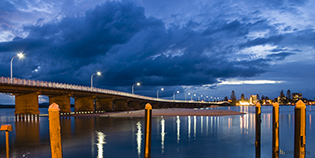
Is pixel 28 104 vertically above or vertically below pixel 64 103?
above

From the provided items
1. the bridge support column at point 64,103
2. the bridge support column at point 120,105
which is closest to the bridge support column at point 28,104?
the bridge support column at point 64,103

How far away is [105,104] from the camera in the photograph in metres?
98.8

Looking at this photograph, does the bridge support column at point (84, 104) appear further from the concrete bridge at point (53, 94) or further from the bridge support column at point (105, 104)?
the bridge support column at point (105, 104)

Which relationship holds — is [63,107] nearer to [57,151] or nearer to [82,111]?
[82,111]

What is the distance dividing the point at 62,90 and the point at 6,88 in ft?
60.7

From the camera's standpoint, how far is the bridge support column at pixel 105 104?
9825 centimetres

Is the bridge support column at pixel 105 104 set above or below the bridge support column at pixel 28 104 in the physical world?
below

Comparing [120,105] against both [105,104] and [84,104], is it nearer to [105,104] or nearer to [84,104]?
[105,104]

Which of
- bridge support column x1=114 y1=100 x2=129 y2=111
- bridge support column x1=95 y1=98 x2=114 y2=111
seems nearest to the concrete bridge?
bridge support column x1=95 y1=98 x2=114 y2=111

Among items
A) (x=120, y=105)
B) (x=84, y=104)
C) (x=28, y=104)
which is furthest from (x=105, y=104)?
(x=28, y=104)

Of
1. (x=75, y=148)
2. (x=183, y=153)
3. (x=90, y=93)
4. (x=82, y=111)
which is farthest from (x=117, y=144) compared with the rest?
(x=82, y=111)

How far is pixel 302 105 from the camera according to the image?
1192 centimetres

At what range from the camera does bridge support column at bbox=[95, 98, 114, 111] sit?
9825cm

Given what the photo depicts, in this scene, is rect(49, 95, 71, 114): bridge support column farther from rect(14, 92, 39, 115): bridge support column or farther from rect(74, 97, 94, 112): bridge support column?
rect(74, 97, 94, 112): bridge support column
